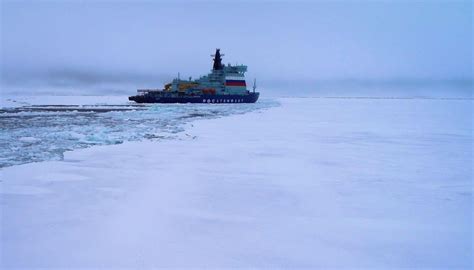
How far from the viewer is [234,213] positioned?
149 inches

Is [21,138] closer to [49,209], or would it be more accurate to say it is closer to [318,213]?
[49,209]

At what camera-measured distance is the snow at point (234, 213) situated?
2828mm

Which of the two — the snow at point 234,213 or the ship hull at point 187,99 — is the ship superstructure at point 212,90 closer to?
the ship hull at point 187,99

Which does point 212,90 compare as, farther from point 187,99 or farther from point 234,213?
point 234,213

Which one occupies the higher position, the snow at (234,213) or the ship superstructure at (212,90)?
the ship superstructure at (212,90)

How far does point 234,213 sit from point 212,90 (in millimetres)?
50961

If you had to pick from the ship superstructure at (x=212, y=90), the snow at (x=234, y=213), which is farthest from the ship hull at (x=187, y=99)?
the snow at (x=234, y=213)

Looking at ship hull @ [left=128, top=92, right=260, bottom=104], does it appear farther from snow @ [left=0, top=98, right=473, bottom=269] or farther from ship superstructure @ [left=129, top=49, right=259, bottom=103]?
snow @ [left=0, top=98, right=473, bottom=269]

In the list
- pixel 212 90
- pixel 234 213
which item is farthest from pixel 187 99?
pixel 234 213

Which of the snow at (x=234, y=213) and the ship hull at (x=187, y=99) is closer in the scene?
the snow at (x=234, y=213)

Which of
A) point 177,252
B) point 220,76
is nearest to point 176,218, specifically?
point 177,252

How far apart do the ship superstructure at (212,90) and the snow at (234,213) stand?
4646 cm

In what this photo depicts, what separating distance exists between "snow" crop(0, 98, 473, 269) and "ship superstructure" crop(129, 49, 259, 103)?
46463mm

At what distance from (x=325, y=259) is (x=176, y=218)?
155 cm
